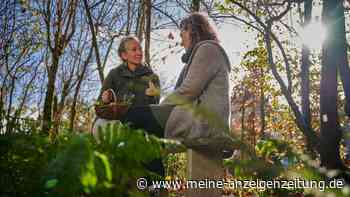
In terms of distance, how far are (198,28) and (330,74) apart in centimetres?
437

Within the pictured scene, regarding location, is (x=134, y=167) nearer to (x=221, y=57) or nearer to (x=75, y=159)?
(x=75, y=159)

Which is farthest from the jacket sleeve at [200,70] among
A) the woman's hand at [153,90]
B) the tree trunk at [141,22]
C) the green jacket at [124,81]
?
the tree trunk at [141,22]

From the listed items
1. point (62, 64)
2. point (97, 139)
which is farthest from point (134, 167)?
point (62, 64)

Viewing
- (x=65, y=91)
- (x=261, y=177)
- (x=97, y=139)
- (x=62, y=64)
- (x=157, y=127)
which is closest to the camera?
(x=97, y=139)

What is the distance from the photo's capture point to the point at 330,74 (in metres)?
7.11

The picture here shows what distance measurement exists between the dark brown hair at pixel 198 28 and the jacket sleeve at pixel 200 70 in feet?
0.72

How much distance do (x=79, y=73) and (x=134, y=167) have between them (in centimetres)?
1745

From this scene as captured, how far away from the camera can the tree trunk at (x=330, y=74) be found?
6812 mm

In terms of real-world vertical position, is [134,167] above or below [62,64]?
below

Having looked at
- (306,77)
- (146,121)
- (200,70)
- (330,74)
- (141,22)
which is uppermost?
(141,22)

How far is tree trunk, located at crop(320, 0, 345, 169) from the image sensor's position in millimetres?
6812

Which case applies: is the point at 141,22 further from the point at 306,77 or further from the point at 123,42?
the point at 123,42

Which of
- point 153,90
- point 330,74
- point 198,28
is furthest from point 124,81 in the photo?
point 330,74

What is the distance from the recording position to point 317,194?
1.45 feet
